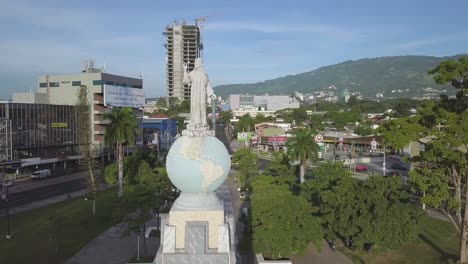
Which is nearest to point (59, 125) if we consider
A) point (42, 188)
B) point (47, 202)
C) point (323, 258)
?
point (42, 188)

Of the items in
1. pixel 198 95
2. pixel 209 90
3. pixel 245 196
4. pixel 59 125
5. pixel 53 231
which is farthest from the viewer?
pixel 59 125

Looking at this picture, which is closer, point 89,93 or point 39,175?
point 39,175

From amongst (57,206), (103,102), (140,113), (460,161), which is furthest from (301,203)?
(140,113)

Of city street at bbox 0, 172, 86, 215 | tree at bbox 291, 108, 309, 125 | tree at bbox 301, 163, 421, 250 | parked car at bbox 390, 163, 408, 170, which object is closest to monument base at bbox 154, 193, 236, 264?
tree at bbox 301, 163, 421, 250

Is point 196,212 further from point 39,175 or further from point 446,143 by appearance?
point 39,175

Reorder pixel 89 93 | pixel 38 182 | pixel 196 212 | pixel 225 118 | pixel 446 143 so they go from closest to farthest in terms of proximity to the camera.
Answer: pixel 196 212 → pixel 446 143 → pixel 38 182 → pixel 89 93 → pixel 225 118

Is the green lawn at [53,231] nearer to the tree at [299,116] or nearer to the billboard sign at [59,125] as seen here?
the billboard sign at [59,125]
